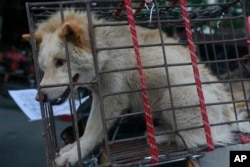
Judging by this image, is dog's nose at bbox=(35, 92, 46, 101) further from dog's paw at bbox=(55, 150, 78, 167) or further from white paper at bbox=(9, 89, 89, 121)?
white paper at bbox=(9, 89, 89, 121)

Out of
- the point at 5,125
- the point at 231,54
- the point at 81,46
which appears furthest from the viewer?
the point at 231,54

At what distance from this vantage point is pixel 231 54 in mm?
3604

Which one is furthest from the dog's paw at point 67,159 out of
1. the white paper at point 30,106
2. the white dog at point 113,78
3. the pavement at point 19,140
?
the white paper at point 30,106

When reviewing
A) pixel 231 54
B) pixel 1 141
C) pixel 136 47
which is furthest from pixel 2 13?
pixel 136 47

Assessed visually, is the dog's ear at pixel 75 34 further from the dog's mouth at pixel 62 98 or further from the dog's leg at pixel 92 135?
the dog's leg at pixel 92 135

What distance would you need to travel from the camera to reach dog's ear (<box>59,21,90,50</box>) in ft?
5.27

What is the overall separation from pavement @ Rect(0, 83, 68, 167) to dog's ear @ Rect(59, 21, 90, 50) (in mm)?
673

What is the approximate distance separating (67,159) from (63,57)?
0.40 metres

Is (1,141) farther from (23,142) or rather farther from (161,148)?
(161,148)

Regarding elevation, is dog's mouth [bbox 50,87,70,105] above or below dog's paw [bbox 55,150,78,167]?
above

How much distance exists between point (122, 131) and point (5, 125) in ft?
2.21

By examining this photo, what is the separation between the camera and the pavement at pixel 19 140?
6.70ft

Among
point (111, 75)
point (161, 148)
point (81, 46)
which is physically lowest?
point (161, 148)

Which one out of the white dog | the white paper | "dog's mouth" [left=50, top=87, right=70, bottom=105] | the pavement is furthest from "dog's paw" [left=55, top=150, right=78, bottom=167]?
the white paper
